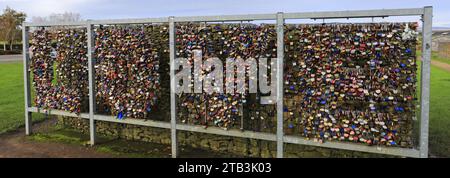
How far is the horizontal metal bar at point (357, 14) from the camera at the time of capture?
4.15 m

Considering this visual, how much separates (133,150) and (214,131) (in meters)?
1.51

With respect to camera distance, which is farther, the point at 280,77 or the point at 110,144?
the point at 110,144

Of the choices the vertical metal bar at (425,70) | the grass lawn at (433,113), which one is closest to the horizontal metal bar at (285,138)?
the vertical metal bar at (425,70)

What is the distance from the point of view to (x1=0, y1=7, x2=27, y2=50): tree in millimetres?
44906

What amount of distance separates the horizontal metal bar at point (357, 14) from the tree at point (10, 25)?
47.1 metres

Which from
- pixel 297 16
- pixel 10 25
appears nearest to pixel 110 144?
pixel 297 16

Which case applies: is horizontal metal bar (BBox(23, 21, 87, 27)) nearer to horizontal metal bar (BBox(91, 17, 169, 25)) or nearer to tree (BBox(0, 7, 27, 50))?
horizontal metal bar (BBox(91, 17, 169, 25))

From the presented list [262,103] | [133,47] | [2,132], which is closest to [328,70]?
[262,103]

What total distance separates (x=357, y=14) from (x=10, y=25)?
162 ft

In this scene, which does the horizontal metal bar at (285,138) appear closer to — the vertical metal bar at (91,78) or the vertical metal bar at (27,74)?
the vertical metal bar at (91,78)

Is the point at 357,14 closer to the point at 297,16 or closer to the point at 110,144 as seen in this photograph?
the point at 297,16

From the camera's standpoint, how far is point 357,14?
14.3 ft

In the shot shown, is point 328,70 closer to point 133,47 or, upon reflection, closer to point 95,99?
point 133,47
